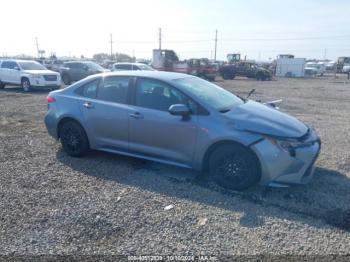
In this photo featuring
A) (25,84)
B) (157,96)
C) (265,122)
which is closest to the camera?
(265,122)

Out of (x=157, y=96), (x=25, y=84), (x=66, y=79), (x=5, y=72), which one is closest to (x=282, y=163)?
(x=157, y=96)

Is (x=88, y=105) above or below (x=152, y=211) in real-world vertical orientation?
above

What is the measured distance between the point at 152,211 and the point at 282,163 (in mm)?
1767

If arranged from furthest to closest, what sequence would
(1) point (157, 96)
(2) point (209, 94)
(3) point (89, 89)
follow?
1. (3) point (89, 89)
2. (2) point (209, 94)
3. (1) point (157, 96)

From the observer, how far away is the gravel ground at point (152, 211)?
3.27 metres

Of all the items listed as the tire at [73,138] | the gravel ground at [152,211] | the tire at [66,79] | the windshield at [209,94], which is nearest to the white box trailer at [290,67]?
the tire at [66,79]

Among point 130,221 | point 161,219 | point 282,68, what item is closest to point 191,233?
point 161,219

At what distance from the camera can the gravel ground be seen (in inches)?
129

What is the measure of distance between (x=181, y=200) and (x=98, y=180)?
139 cm

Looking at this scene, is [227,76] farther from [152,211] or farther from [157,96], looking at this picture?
[152,211]

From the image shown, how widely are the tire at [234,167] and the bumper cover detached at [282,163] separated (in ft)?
0.39

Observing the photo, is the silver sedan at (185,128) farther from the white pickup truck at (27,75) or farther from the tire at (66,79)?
the tire at (66,79)

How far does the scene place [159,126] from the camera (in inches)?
190

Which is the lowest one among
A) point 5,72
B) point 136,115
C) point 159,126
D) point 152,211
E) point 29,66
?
point 152,211
